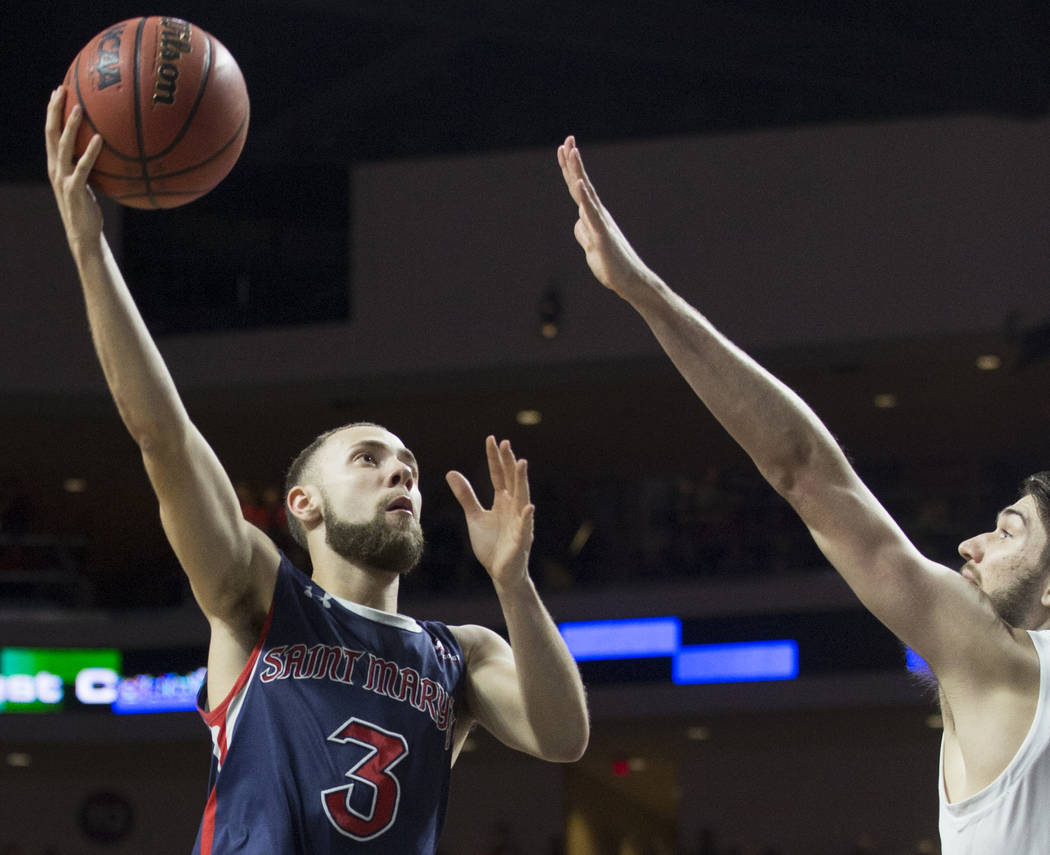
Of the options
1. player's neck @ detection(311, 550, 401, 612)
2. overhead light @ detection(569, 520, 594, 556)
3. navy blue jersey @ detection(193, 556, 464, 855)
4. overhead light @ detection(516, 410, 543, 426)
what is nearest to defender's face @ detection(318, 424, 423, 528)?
player's neck @ detection(311, 550, 401, 612)

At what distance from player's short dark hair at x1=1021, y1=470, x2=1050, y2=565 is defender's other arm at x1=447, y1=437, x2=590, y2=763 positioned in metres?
1.08

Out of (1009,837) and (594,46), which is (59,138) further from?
(594,46)

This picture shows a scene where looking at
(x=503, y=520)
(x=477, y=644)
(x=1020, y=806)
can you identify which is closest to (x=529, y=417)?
(x=477, y=644)

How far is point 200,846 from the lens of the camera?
10.1 ft

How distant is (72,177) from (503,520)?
3.97 ft

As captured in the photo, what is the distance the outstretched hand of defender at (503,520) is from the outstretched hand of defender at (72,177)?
0.96 metres

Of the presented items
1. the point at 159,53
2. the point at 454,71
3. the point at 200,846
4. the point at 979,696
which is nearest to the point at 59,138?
the point at 159,53

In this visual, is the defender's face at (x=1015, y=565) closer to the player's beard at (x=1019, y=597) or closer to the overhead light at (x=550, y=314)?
the player's beard at (x=1019, y=597)

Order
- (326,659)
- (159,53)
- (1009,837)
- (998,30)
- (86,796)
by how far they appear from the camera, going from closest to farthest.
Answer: (1009,837) → (326,659) → (159,53) → (998,30) → (86,796)

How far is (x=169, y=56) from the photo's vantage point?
3492 mm

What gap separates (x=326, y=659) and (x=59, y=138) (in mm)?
1285

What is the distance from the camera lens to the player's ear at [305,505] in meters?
3.54

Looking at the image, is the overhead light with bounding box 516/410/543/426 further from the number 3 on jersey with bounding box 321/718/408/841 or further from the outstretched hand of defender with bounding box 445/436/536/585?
the number 3 on jersey with bounding box 321/718/408/841

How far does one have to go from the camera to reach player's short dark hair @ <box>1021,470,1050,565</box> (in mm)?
2891
